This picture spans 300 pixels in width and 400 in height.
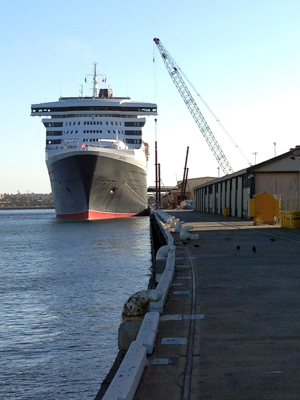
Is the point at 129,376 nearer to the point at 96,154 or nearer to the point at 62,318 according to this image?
the point at 62,318

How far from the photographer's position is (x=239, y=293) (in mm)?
10227

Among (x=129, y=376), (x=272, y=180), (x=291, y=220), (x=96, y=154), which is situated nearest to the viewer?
(x=129, y=376)

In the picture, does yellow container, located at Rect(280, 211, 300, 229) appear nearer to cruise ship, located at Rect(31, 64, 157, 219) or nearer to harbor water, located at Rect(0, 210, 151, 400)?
harbor water, located at Rect(0, 210, 151, 400)

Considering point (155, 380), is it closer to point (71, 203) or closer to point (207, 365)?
point (207, 365)

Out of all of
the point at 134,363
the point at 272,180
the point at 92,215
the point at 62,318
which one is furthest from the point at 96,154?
the point at 134,363

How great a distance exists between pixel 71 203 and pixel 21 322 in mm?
52450

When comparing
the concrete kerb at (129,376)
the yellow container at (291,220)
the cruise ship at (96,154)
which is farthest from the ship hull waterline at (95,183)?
the concrete kerb at (129,376)

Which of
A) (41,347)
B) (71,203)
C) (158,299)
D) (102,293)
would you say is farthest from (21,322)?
(71,203)

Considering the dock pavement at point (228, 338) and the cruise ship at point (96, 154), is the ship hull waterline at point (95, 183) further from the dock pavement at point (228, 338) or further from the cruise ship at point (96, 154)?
the dock pavement at point (228, 338)

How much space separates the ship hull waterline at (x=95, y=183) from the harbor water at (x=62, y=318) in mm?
28734

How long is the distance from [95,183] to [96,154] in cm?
316

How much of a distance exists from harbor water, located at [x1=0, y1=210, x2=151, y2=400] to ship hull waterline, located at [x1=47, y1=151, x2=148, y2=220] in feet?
94.3

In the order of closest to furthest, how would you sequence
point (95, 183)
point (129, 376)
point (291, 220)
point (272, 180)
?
point (129, 376) → point (291, 220) → point (272, 180) → point (95, 183)

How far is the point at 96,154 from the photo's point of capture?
194 ft
